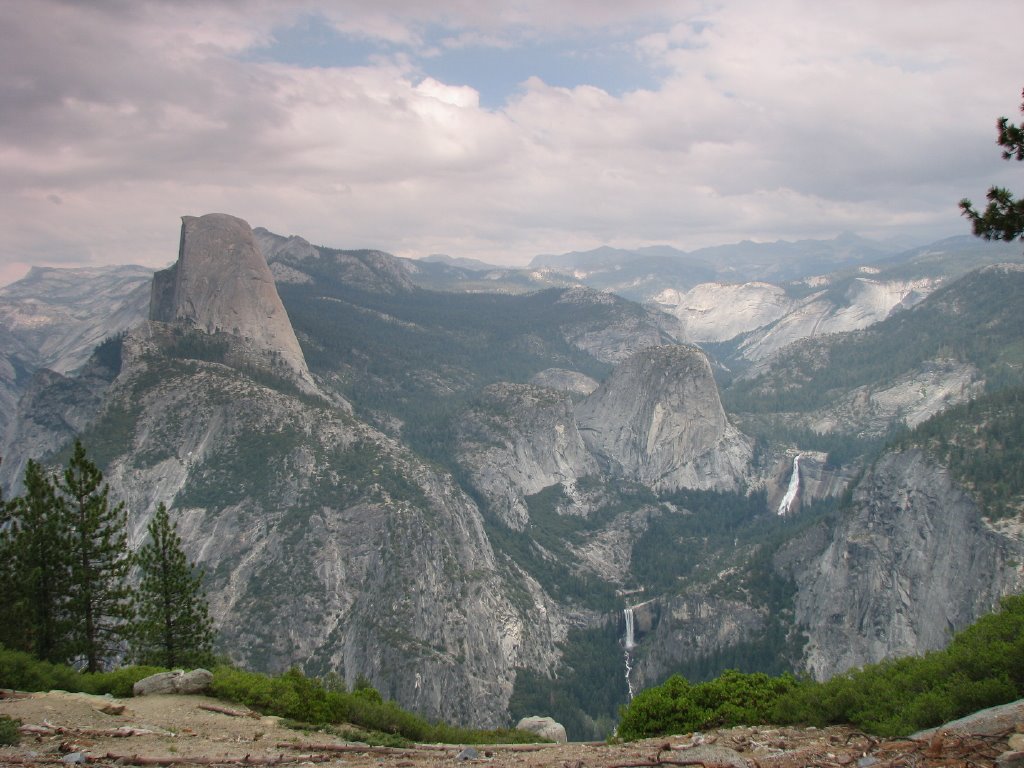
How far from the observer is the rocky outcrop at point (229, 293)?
147m

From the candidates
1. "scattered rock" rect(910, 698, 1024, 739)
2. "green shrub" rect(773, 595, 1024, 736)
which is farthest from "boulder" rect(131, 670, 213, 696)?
"scattered rock" rect(910, 698, 1024, 739)

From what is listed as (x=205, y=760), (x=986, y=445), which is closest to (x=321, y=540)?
(x=205, y=760)

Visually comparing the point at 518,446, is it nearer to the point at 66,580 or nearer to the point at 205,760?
the point at 66,580

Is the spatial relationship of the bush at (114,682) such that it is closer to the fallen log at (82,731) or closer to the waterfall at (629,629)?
the fallen log at (82,731)

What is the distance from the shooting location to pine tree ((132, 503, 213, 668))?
41000mm

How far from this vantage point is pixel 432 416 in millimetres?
187250

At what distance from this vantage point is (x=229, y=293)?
151500 mm

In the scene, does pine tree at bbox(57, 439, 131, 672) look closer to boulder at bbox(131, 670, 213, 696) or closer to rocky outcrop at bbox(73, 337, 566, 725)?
boulder at bbox(131, 670, 213, 696)

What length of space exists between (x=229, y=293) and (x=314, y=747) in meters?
144

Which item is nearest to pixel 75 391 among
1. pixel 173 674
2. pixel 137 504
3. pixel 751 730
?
pixel 137 504

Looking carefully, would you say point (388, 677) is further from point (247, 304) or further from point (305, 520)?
point (247, 304)

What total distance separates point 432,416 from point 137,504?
9244 cm

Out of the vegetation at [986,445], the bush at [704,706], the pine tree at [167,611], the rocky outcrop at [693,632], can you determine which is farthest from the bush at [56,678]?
the rocky outcrop at [693,632]

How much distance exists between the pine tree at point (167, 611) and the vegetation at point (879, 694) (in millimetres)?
26723
